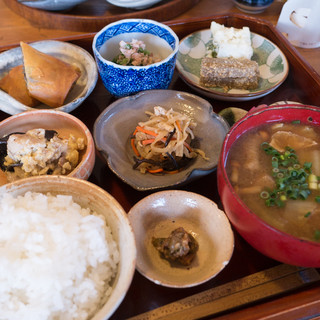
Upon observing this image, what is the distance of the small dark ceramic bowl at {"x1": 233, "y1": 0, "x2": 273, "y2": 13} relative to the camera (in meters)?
3.33

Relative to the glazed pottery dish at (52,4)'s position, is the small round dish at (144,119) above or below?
below

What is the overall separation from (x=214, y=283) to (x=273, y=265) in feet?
1.03

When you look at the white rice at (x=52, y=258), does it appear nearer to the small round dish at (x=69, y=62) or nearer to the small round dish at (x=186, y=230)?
the small round dish at (x=186, y=230)

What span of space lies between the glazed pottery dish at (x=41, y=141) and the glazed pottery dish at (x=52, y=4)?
1.63m

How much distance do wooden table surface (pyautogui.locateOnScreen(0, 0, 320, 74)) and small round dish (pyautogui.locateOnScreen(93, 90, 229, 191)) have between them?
4.21 ft

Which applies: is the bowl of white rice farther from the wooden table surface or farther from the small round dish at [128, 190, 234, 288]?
the wooden table surface

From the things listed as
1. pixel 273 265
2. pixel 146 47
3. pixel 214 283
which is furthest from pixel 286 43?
pixel 214 283

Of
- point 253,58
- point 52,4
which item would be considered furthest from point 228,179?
point 52,4

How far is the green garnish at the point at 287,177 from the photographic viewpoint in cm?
145

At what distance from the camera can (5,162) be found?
178 cm

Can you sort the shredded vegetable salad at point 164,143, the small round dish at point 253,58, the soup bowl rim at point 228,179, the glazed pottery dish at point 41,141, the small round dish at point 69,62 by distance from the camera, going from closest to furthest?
the soup bowl rim at point 228,179
the glazed pottery dish at point 41,141
the shredded vegetable salad at point 164,143
the small round dish at point 69,62
the small round dish at point 253,58

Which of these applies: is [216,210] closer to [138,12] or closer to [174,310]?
[174,310]

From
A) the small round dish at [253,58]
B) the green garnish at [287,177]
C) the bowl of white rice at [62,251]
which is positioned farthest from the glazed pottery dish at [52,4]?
the green garnish at [287,177]

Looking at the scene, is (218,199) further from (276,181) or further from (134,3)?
(134,3)
